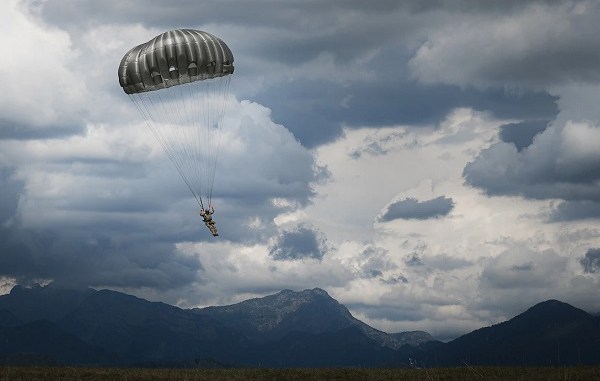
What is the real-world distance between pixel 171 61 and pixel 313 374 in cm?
3026

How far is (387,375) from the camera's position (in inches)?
2221

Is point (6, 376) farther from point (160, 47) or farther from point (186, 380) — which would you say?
point (160, 47)

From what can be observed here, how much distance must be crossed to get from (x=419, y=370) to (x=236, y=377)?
13413 mm

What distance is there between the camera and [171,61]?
71.2m

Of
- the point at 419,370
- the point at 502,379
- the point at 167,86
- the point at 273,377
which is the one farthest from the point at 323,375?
the point at 167,86

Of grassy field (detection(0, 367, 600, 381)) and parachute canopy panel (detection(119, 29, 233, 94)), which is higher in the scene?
parachute canopy panel (detection(119, 29, 233, 94))

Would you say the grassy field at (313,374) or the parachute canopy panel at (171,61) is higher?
the parachute canopy panel at (171,61)

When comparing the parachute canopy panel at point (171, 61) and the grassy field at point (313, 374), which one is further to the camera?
the parachute canopy panel at point (171, 61)

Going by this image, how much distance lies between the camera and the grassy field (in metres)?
53.8

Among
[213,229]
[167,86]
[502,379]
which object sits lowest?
[502,379]

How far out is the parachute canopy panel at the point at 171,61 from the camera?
71.2m

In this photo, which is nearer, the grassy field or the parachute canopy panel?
the grassy field

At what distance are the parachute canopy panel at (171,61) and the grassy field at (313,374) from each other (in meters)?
25.6

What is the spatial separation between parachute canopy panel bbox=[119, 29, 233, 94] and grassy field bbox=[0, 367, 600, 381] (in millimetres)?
25560
